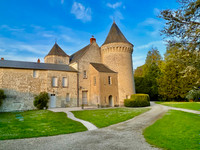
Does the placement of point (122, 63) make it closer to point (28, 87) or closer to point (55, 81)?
point (55, 81)

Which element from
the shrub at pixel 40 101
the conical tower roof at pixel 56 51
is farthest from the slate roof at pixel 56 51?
the shrub at pixel 40 101

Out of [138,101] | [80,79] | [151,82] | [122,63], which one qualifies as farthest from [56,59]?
[151,82]

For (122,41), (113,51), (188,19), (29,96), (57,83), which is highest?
(122,41)

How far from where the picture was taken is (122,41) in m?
Answer: 24.7

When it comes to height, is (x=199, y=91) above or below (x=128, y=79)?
below

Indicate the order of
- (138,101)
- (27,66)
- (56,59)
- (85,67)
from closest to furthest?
(27,66)
(138,101)
(85,67)
(56,59)

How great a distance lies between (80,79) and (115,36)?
1002cm

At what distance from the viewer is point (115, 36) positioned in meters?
25.7

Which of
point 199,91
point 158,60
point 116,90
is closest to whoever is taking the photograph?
point 199,91

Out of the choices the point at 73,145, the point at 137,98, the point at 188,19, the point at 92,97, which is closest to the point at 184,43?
the point at 188,19

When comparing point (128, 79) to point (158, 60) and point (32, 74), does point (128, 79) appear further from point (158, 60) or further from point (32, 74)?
point (158, 60)

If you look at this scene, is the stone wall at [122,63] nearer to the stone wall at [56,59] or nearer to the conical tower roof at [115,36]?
the conical tower roof at [115,36]

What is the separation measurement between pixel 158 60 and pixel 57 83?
93.5 ft

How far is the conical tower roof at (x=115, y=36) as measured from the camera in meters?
25.2
